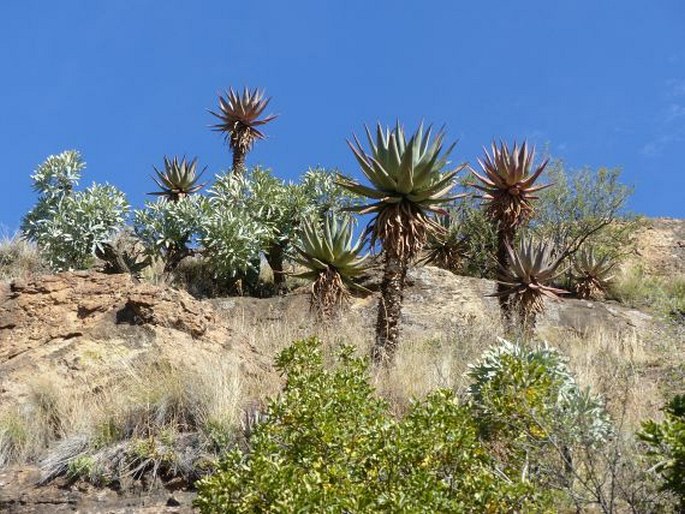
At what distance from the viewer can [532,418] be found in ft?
19.8

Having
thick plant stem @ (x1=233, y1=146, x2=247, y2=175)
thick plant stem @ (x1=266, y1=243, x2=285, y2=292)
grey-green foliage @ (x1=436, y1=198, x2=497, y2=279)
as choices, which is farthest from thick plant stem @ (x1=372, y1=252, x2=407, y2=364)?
thick plant stem @ (x1=233, y1=146, x2=247, y2=175)

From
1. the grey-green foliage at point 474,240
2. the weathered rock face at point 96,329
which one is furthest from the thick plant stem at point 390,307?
the grey-green foliage at point 474,240

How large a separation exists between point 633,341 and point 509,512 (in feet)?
28.3

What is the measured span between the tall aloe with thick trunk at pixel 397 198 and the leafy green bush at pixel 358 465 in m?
5.83

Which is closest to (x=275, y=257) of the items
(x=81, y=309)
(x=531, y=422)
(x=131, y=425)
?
(x=81, y=309)

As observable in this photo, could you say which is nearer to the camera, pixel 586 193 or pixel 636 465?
pixel 636 465

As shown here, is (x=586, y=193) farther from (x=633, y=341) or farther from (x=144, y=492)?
(x=144, y=492)

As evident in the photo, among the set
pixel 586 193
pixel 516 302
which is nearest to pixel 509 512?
pixel 516 302

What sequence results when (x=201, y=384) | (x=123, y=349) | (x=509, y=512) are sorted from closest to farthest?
(x=509, y=512) → (x=201, y=384) → (x=123, y=349)

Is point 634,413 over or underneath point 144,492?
over

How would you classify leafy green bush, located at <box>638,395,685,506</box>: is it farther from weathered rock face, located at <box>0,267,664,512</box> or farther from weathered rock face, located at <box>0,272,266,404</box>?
weathered rock face, located at <box>0,272,266,404</box>

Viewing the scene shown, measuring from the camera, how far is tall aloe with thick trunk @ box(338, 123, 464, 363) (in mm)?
11695

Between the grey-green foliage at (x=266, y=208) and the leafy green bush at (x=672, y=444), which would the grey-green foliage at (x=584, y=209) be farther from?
the leafy green bush at (x=672, y=444)

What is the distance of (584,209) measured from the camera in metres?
23.0
